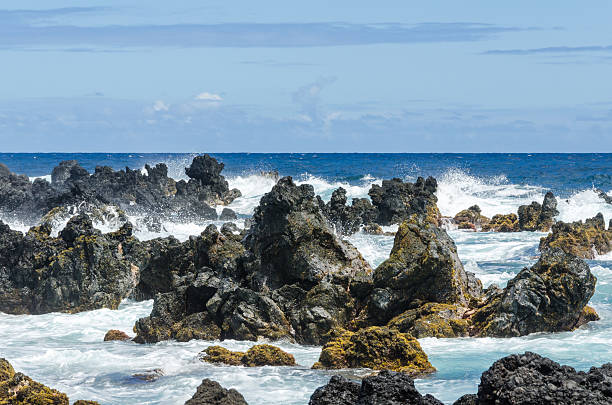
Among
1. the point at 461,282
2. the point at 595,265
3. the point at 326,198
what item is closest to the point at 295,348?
the point at 461,282

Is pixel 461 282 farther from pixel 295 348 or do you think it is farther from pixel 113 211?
pixel 113 211

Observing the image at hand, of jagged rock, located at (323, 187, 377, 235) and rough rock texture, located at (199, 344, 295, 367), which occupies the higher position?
jagged rock, located at (323, 187, 377, 235)

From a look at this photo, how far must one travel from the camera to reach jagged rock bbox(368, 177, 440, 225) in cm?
3531

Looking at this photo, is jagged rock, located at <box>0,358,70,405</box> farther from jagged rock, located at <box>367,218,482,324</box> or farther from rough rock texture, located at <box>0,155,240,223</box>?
rough rock texture, located at <box>0,155,240,223</box>

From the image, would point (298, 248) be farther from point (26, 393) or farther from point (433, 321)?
point (26, 393)

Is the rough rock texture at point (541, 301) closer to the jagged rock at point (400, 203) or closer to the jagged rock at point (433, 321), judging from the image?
the jagged rock at point (433, 321)

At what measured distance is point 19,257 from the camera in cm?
1816

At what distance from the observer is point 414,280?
14.8 metres

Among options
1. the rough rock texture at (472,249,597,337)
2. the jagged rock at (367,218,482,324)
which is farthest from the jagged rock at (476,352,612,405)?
the jagged rock at (367,218,482,324)

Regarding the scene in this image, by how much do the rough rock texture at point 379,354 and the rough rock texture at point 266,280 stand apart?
7.47 ft

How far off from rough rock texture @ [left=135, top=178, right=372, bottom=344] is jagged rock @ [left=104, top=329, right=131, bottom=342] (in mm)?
563

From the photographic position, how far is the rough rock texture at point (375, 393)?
6.95 meters

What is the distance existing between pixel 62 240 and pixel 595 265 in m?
15.3

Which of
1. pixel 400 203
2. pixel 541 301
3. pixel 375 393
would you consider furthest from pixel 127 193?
pixel 375 393
